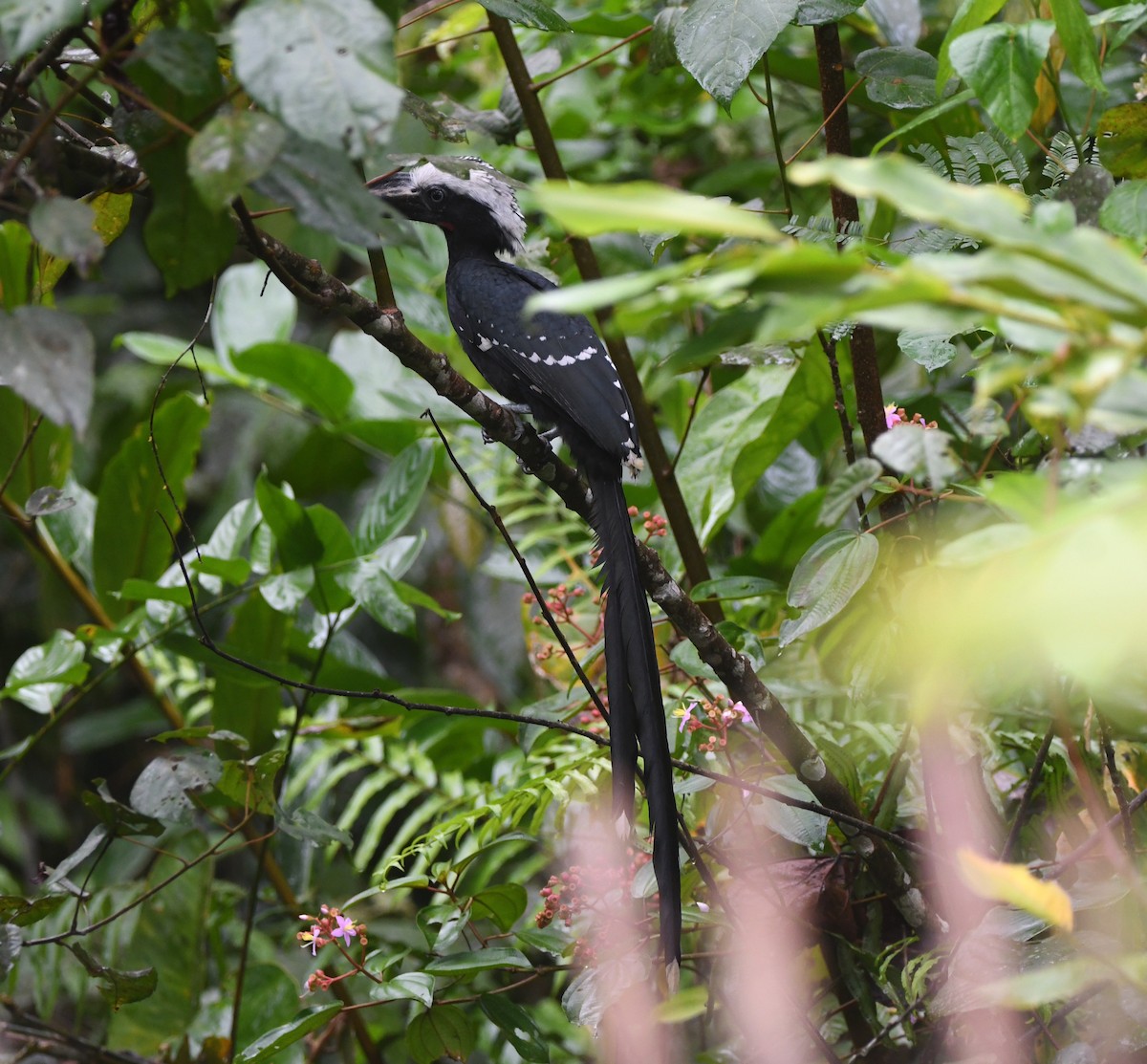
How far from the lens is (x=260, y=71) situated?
2.00 ft

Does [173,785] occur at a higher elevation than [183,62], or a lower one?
lower

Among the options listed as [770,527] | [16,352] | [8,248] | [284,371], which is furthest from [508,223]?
[16,352]

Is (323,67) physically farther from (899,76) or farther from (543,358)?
(543,358)

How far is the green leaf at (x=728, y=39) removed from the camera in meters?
1.09

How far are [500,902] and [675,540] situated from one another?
1.86 ft

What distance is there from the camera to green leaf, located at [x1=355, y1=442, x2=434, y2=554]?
1569 millimetres

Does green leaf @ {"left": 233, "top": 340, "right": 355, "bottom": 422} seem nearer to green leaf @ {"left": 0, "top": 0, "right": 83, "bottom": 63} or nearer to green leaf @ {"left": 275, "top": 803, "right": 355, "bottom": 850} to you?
green leaf @ {"left": 275, "top": 803, "right": 355, "bottom": 850}

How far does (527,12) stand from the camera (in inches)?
45.5

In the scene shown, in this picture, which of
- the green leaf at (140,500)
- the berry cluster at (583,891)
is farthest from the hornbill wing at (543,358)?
the berry cluster at (583,891)

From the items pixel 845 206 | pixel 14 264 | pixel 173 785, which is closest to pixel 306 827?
pixel 173 785

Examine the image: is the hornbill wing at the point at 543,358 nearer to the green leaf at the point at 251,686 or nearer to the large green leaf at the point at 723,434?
the large green leaf at the point at 723,434

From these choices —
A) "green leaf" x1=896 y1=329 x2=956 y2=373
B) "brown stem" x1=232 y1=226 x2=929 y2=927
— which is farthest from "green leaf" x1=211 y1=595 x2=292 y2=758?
"green leaf" x1=896 y1=329 x2=956 y2=373

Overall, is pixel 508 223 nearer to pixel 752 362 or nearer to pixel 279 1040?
pixel 752 362

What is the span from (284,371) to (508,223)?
1.69ft
